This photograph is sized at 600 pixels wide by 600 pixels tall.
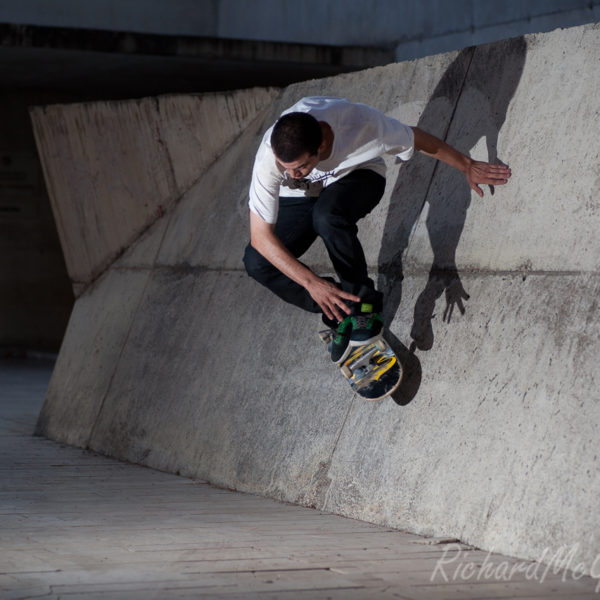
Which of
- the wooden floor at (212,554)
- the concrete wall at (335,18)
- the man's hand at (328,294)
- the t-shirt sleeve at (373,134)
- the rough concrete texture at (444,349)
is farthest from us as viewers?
the concrete wall at (335,18)

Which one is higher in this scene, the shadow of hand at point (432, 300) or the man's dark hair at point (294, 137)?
the man's dark hair at point (294, 137)

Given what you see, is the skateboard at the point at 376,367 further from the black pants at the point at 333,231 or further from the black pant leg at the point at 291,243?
the black pant leg at the point at 291,243

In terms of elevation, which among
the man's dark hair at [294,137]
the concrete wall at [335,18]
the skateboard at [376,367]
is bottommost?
the skateboard at [376,367]

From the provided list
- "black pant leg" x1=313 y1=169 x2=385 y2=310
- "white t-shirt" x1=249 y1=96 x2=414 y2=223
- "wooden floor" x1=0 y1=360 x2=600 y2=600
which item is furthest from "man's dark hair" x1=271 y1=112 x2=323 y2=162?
"wooden floor" x1=0 y1=360 x2=600 y2=600

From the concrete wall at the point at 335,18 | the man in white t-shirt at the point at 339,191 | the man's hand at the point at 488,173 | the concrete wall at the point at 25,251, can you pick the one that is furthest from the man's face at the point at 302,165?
the concrete wall at the point at 25,251

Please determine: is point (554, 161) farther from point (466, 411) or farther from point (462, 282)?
point (466, 411)

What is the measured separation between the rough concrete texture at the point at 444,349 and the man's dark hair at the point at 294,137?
109 centimetres

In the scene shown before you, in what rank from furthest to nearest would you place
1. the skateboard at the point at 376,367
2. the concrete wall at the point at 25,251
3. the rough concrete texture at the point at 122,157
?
the concrete wall at the point at 25,251, the rough concrete texture at the point at 122,157, the skateboard at the point at 376,367

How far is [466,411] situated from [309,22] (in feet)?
37.8

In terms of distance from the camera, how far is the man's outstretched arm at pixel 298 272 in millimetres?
4949

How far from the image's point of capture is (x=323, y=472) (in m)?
5.57

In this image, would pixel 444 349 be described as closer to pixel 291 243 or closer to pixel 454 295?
pixel 454 295

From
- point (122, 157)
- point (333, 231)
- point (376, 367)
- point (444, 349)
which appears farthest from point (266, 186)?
point (122, 157)

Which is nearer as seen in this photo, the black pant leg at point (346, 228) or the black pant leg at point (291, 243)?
the black pant leg at point (346, 228)
